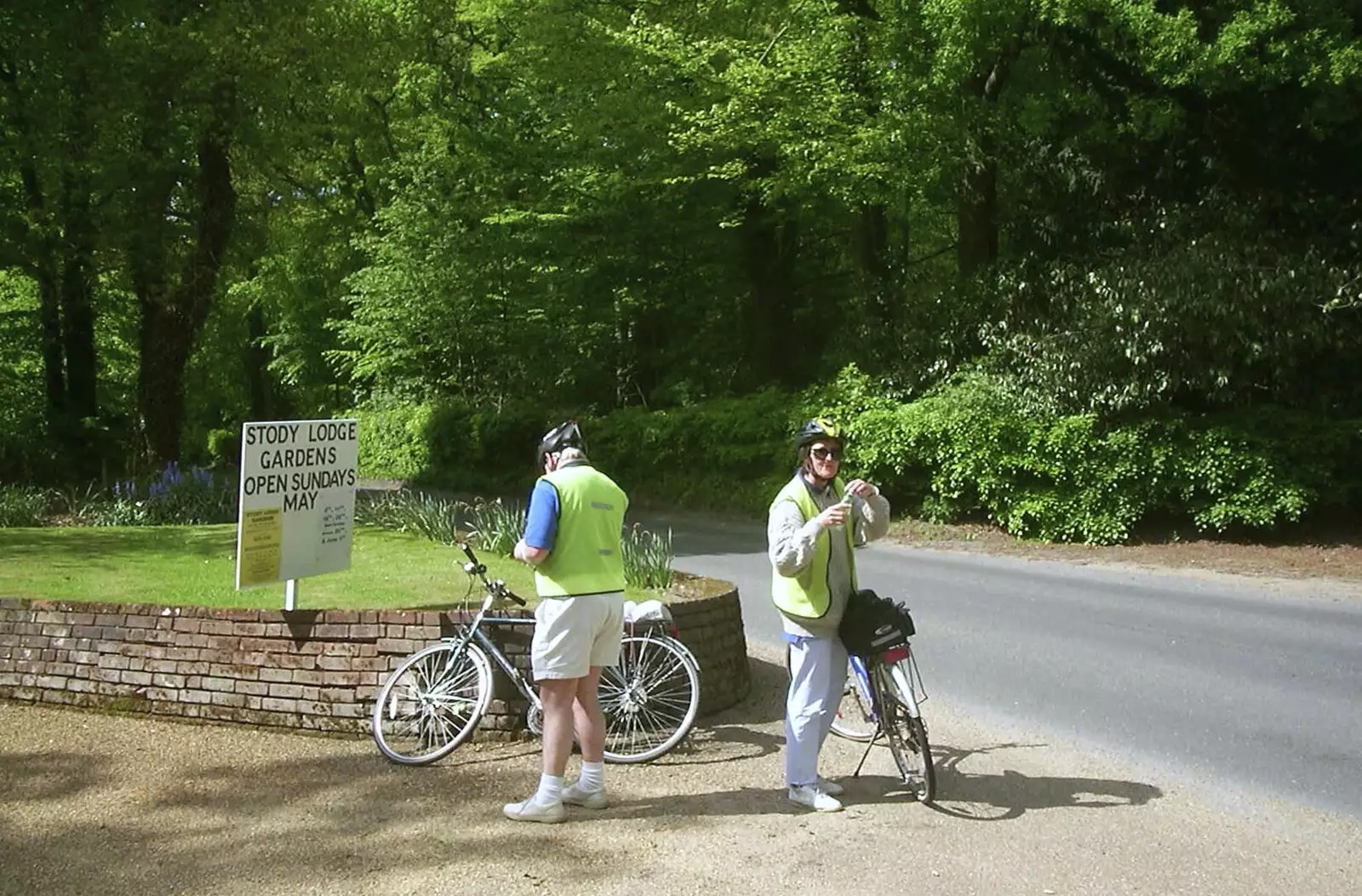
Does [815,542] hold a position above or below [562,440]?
below

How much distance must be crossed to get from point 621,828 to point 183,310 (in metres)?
17.2

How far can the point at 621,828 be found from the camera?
5430 mm

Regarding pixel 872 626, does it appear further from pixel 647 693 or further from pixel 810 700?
pixel 647 693

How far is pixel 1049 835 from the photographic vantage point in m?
5.36

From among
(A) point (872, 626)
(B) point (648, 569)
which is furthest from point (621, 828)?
(B) point (648, 569)

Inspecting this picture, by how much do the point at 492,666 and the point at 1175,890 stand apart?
137 inches

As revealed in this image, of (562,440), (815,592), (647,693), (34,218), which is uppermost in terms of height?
(34,218)

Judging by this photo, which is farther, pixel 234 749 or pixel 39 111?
pixel 39 111

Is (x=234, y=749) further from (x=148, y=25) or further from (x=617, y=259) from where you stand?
(x=617, y=259)

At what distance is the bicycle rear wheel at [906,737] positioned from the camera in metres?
5.68

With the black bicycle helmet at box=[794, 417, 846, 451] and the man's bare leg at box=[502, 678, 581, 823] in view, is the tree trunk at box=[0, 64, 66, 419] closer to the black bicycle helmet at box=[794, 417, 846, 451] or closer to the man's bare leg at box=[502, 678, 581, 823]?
the man's bare leg at box=[502, 678, 581, 823]

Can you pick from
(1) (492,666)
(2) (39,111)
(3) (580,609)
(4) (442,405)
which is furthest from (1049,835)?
(4) (442,405)

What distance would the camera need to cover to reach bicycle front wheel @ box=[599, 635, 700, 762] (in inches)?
260

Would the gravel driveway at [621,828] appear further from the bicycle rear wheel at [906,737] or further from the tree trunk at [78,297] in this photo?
the tree trunk at [78,297]
